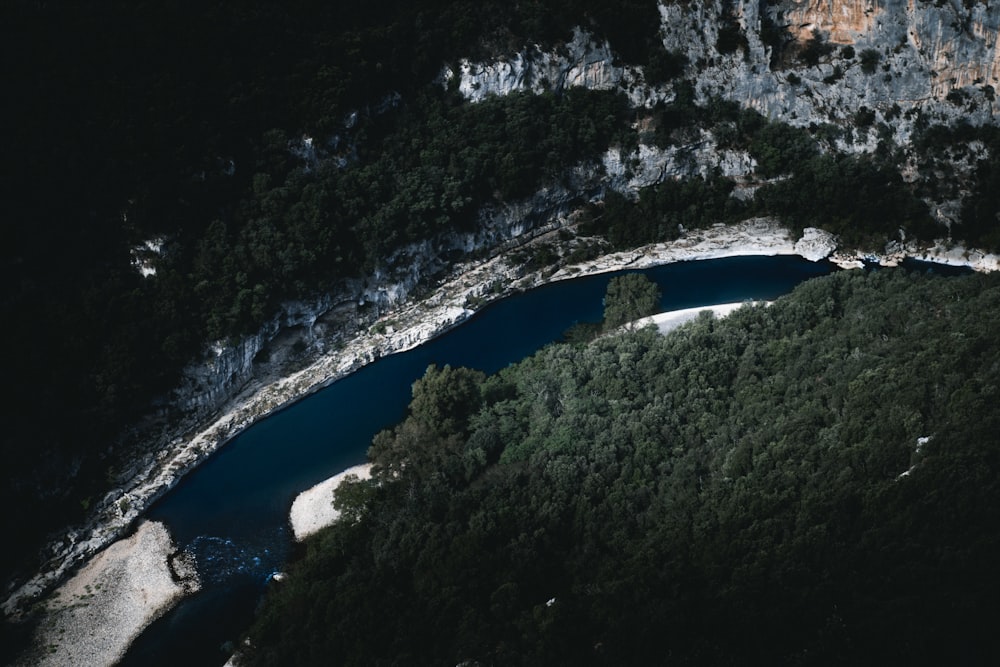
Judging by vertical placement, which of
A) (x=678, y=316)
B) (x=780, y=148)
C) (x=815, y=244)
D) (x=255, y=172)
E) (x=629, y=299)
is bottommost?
(x=678, y=316)

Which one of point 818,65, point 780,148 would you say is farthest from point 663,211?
point 818,65

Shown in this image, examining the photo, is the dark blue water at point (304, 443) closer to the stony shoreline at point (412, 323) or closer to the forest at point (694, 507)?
the stony shoreline at point (412, 323)

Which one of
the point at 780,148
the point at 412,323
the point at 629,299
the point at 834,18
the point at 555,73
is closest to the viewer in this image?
the point at 629,299

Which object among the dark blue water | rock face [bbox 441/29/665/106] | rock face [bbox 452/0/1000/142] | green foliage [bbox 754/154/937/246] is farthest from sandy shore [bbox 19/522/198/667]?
green foliage [bbox 754/154/937/246]

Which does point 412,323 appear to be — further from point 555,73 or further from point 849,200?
point 849,200

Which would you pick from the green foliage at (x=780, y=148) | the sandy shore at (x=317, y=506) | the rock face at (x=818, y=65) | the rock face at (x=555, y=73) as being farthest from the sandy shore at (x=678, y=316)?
the rock face at (x=555, y=73)

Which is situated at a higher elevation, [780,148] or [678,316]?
[780,148]

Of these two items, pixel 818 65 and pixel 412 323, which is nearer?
pixel 412 323
